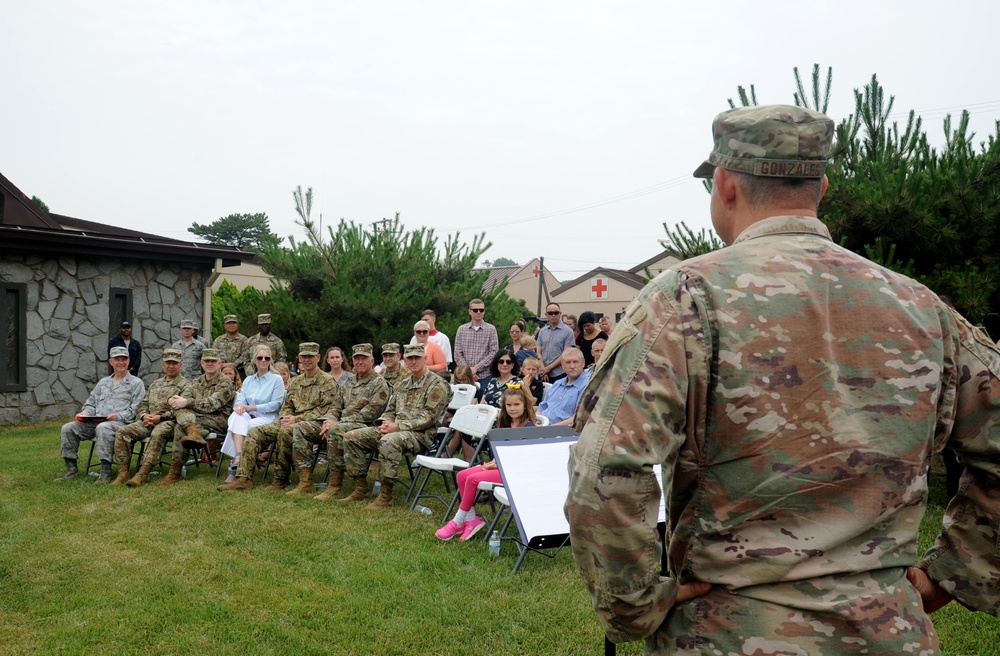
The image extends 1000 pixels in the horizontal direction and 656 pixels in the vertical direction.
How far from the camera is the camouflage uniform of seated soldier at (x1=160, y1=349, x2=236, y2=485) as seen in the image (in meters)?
8.73

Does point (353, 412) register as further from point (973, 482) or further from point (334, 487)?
point (973, 482)

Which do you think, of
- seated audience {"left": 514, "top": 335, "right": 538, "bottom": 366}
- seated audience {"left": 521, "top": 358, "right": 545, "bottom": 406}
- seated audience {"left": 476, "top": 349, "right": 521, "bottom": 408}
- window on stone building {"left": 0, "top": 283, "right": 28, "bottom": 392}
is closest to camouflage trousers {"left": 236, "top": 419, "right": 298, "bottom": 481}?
seated audience {"left": 476, "top": 349, "right": 521, "bottom": 408}

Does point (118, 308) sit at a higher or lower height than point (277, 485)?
higher

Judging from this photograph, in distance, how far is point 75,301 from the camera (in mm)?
13391

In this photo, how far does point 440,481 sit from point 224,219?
49919 millimetres

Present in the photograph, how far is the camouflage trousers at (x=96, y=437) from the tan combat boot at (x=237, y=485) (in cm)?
164

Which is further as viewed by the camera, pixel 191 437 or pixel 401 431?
pixel 191 437

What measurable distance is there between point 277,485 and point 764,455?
7389 millimetres

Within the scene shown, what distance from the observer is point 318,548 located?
18.9ft

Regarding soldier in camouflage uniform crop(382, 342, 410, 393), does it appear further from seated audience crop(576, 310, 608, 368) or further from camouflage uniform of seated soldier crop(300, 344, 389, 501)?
seated audience crop(576, 310, 608, 368)

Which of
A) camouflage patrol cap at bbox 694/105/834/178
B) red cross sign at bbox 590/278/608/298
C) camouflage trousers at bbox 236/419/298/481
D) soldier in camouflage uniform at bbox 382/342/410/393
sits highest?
red cross sign at bbox 590/278/608/298

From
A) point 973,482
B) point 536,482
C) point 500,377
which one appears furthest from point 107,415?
point 973,482

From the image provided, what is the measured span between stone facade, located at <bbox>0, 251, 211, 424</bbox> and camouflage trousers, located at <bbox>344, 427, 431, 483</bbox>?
7790mm

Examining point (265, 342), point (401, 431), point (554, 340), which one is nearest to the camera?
point (401, 431)
